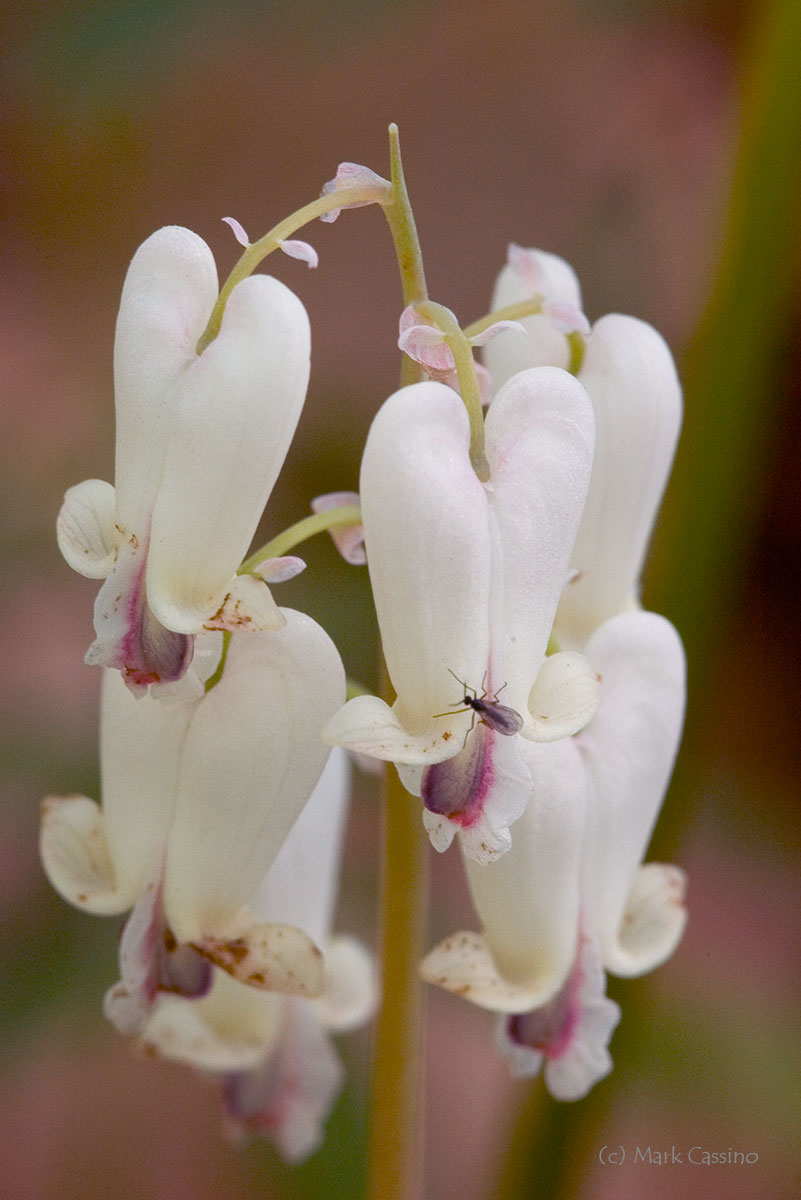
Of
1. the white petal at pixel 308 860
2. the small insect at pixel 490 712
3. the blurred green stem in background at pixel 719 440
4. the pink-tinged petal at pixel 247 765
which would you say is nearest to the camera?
the small insect at pixel 490 712

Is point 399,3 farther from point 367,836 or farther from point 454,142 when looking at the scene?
point 367,836

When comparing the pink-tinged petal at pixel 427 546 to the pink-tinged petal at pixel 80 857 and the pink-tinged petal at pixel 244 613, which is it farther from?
the pink-tinged petal at pixel 80 857

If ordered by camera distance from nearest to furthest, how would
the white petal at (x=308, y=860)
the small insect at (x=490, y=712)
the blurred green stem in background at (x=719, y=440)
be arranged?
the small insect at (x=490, y=712), the white petal at (x=308, y=860), the blurred green stem in background at (x=719, y=440)

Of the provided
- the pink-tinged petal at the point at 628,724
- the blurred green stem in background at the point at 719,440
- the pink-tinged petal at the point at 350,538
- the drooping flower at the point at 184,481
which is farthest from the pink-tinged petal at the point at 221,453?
the blurred green stem in background at the point at 719,440

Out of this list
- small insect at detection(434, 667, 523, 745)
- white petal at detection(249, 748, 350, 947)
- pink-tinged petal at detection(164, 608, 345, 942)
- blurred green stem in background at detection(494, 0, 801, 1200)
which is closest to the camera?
small insect at detection(434, 667, 523, 745)

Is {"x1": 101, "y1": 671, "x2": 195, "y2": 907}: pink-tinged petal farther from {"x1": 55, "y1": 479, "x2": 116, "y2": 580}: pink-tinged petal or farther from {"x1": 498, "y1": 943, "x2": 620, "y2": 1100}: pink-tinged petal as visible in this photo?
{"x1": 498, "y1": 943, "x2": 620, "y2": 1100}: pink-tinged petal

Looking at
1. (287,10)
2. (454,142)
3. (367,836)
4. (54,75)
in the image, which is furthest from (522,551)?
(454,142)

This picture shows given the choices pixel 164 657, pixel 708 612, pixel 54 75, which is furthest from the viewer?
pixel 54 75

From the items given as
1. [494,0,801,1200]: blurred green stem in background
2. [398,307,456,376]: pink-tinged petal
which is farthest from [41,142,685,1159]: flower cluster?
[494,0,801,1200]: blurred green stem in background
